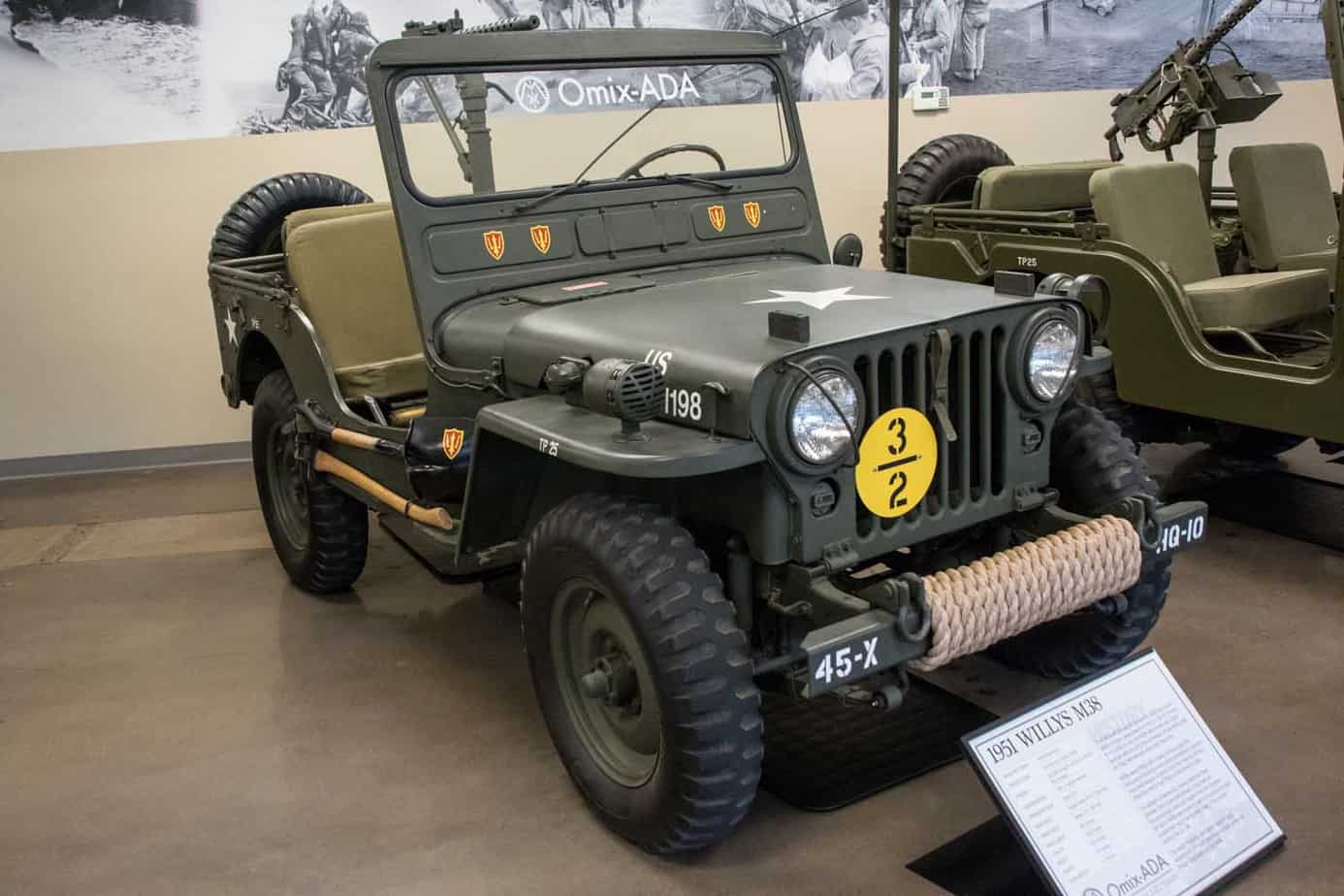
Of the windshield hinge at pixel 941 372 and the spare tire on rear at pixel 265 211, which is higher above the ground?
the spare tire on rear at pixel 265 211

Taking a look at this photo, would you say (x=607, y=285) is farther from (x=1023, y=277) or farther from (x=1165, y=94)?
(x=1165, y=94)

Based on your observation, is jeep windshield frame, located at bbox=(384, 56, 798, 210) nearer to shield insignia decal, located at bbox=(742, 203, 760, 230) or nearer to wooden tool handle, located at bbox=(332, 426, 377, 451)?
shield insignia decal, located at bbox=(742, 203, 760, 230)

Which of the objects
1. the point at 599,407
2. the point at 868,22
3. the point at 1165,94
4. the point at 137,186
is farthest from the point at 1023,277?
the point at 137,186

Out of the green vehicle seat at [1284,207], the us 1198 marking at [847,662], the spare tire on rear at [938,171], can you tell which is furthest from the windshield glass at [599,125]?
the green vehicle seat at [1284,207]

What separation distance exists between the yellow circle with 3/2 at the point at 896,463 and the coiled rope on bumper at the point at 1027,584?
0.61ft

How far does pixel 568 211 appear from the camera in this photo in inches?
133

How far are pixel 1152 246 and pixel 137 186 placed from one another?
4493 millimetres

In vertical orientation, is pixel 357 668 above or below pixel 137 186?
below

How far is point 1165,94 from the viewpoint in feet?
17.2

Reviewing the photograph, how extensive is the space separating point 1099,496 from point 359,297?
7.57ft

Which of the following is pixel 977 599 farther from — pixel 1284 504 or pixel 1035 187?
pixel 1035 187

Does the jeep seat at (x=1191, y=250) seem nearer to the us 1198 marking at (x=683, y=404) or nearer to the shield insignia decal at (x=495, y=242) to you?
the shield insignia decal at (x=495, y=242)

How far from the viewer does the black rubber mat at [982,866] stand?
2.44 m

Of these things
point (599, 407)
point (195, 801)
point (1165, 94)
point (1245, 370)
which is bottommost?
point (195, 801)
